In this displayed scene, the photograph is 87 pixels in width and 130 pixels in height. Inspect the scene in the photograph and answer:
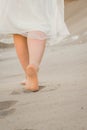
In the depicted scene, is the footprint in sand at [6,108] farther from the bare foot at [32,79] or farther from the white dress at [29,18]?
the white dress at [29,18]

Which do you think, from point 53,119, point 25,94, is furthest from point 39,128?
point 25,94

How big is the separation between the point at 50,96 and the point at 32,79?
23 cm

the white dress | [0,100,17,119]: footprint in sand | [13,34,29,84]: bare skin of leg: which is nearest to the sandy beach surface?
[0,100,17,119]: footprint in sand

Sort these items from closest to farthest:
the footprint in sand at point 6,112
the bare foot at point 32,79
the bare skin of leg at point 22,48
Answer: the footprint in sand at point 6,112 < the bare foot at point 32,79 < the bare skin of leg at point 22,48

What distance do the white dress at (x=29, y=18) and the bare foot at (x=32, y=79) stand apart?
26 centimetres

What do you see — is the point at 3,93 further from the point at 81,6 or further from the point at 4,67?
the point at 81,6

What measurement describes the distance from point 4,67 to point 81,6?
5.27 meters

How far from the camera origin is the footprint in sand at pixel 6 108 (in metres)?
2.84

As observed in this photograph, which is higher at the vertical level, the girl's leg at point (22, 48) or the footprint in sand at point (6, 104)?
the girl's leg at point (22, 48)

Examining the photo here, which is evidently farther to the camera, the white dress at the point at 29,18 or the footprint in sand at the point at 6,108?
the white dress at the point at 29,18

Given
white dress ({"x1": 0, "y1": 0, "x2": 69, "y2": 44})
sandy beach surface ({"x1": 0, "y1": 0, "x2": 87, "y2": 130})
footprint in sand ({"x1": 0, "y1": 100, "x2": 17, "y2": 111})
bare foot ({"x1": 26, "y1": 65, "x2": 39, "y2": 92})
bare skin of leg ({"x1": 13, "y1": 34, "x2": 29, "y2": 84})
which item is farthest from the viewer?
bare skin of leg ({"x1": 13, "y1": 34, "x2": 29, "y2": 84})

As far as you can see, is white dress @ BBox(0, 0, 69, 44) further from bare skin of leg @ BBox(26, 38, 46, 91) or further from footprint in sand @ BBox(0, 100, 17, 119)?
footprint in sand @ BBox(0, 100, 17, 119)

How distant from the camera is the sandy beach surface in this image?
2.49 m

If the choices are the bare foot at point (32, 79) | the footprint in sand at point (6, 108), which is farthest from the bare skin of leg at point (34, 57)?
the footprint in sand at point (6, 108)
